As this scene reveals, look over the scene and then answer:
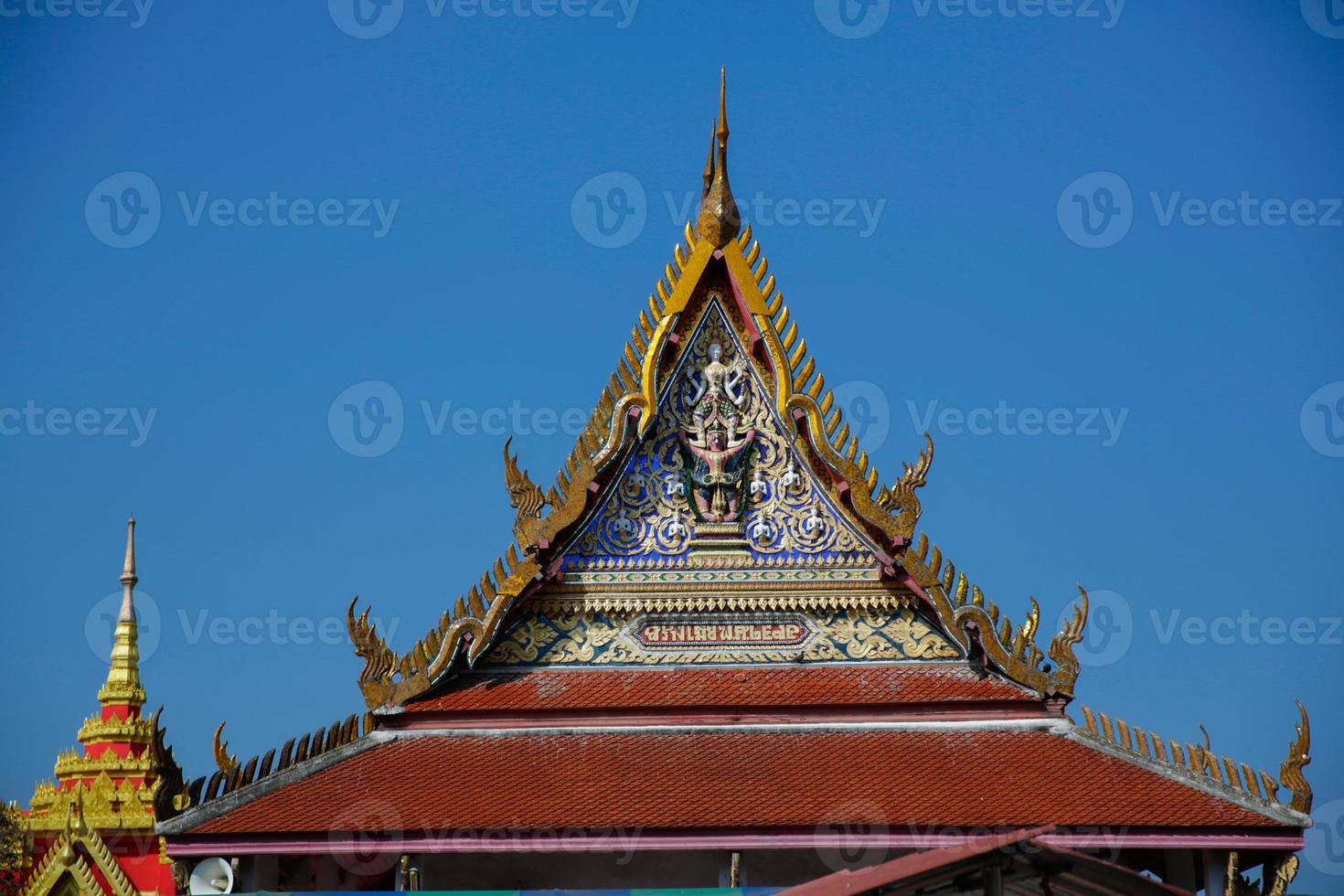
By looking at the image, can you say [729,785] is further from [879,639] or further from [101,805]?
[101,805]

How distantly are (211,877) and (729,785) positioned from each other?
3.85 metres

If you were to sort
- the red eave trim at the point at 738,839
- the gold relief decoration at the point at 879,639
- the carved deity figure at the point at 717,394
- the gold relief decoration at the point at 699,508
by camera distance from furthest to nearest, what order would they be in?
the carved deity figure at the point at 717,394
the gold relief decoration at the point at 699,508
the gold relief decoration at the point at 879,639
the red eave trim at the point at 738,839

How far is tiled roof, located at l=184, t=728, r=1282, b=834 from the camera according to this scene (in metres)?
15.9

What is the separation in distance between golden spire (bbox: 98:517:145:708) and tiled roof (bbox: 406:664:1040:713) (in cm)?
1361

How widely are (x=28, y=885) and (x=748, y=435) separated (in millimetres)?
9423

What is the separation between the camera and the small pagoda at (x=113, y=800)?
965 inches

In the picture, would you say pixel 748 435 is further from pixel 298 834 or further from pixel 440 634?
pixel 298 834

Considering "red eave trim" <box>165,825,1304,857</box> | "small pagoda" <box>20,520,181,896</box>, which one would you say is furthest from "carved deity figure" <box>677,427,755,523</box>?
"small pagoda" <box>20,520,181,896</box>

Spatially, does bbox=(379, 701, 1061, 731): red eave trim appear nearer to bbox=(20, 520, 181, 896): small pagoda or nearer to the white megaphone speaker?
the white megaphone speaker

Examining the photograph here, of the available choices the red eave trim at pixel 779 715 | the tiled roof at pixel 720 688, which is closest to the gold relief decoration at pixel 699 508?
the tiled roof at pixel 720 688

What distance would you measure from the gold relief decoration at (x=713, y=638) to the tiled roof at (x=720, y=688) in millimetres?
110

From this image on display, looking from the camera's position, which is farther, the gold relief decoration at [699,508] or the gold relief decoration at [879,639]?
the gold relief decoration at [699,508]

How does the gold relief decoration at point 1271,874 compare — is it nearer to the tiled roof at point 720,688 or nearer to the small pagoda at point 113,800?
the tiled roof at point 720,688

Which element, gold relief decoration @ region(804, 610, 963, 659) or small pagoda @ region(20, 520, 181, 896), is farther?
small pagoda @ region(20, 520, 181, 896)
